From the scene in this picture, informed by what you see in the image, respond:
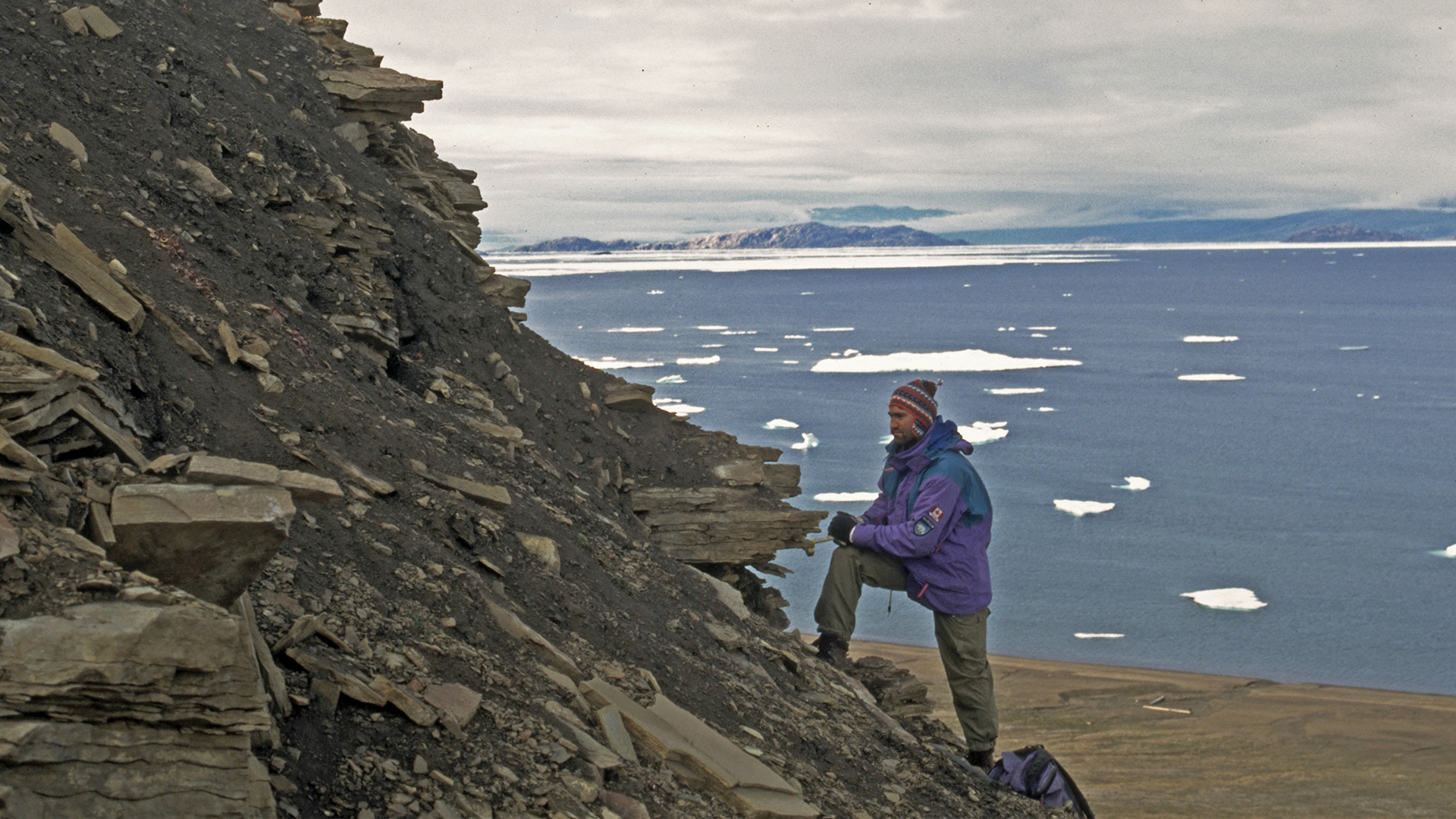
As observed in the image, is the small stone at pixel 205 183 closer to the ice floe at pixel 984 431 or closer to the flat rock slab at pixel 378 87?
the flat rock slab at pixel 378 87

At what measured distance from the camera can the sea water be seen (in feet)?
93.8

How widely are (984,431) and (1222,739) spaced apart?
2736 cm

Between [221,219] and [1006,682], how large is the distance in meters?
18.3

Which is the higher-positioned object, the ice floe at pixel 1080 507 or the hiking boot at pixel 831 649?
the hiking boot at pixel 831 649

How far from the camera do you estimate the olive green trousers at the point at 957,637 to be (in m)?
8.30

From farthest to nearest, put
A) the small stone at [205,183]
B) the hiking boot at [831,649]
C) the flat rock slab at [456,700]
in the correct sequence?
the hiking boot at [831,649] < the small stone at [205,183] < the flat rock slab at [456,700]

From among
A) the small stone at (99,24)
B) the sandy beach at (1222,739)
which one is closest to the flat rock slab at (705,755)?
the small stone at (99,24)

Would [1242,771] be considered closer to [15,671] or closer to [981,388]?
[15,671]

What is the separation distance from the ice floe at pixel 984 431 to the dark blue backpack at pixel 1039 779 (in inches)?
1402

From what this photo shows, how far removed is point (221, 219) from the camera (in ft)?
29.7

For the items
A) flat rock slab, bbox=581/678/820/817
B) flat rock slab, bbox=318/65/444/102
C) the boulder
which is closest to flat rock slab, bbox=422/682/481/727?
flat rock slab, bbox=581/678/820/817

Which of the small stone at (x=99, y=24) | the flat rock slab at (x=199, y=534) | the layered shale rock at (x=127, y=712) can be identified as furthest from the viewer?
the small stone at (x=99, y=24)

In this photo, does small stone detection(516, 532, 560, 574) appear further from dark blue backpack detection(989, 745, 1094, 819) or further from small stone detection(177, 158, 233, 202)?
small stone detection(177, 158, 233, 202)

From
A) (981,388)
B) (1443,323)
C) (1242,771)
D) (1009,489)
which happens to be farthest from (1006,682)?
(1443,323)
